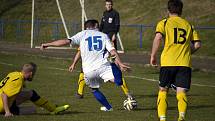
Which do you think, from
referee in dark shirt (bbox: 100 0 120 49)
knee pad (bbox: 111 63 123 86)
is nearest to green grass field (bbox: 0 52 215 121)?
knee pad (bbox: 111 63 123 86)

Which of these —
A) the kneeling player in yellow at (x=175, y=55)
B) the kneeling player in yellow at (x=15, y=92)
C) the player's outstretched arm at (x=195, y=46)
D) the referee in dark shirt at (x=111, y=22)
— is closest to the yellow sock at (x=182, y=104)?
the kneeling player in yellow at (x=175, y=55)

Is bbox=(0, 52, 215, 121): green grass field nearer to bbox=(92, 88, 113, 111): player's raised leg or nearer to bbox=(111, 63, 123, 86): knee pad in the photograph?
bbox=(92, 88, 113, 111): player's raised leg

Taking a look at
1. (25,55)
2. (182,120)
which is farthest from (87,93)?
(25,55)

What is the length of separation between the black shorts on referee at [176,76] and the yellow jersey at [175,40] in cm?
7

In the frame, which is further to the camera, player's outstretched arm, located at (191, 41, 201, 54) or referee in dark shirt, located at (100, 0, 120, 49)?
referee in dark shirt, located at (100, 0, 120, 49)

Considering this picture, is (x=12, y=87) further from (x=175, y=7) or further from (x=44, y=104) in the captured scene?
(x=175, y=7)

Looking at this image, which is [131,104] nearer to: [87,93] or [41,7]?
[87,93]

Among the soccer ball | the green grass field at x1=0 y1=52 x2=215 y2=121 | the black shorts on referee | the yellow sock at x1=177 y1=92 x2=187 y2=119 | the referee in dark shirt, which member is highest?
the referee in dark shirt

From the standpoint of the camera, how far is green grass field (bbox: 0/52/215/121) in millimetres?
12305

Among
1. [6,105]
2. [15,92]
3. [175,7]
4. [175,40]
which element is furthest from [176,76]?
[6,105]

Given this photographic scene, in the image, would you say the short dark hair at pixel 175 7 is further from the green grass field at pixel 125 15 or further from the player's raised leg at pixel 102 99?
the green grass field at pixel 125 15

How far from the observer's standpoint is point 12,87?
11.8 meters

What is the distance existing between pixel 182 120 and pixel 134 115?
2042 mm

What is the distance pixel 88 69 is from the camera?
42.8 ft
